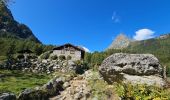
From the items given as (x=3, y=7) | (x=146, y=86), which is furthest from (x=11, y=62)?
(x=146, y=86)

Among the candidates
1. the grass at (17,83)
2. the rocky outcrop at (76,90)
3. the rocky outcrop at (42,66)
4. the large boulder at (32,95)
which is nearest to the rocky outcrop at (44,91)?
the large boulder at (32,95)

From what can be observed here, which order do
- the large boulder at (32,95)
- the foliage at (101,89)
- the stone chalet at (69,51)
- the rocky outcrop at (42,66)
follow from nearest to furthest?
the foliage at (101,89) → the large boulder at (32,95) → the rocky outcrop at (42,66) → the stone chalet at (69,51)

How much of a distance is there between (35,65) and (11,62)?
4.32 metres

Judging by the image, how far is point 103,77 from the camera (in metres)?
16.2

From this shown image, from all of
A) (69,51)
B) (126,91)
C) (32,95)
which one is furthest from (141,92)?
(69,51)

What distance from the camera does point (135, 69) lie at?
14.8 meters

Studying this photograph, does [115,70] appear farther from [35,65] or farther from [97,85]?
[35,65]

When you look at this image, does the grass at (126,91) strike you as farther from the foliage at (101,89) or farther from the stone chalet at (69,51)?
the stone chalet at (69,51)

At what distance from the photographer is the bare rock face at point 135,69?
1442 centimetres

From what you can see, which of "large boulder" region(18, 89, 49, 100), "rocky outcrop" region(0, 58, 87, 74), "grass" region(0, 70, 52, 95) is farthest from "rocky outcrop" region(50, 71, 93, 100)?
"rocky outcrop" region(0, 58, 87, 74)

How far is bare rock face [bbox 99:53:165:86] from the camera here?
47.3ft

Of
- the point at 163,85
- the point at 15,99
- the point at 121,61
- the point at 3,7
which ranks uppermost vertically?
the point at 3,7

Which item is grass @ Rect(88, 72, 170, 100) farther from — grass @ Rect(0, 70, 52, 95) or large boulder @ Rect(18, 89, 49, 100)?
grass @ Rect(0, 70, 52, 95)

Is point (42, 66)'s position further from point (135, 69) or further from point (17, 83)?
point (135, 69)
